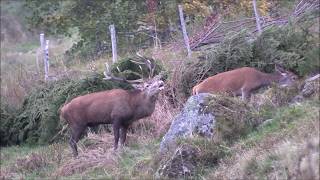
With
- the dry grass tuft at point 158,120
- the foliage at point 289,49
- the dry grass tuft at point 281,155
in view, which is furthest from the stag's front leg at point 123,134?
the dry grass tuft at point 281,155

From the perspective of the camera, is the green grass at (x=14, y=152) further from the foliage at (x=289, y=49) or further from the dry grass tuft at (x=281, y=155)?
the dry grass tuft at (x=281, y=155)

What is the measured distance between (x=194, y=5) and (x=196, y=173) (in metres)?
10.7

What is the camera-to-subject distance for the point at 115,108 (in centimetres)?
1597

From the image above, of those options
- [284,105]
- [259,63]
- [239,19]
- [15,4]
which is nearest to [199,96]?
[284,105]

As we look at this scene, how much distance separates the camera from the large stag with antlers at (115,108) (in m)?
16.0

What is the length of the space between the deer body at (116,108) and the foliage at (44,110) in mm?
2260

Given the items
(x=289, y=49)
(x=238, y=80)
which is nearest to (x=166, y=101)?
(x=238, y=80)

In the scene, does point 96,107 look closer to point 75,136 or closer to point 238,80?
point 75,136

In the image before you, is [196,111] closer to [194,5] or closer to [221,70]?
[221,70]

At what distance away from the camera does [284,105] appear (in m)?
13.4

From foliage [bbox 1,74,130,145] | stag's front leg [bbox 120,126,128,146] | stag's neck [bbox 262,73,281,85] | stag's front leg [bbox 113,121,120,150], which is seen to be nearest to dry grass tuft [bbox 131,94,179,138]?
stag's front leg [bbox 120,126,128,146]

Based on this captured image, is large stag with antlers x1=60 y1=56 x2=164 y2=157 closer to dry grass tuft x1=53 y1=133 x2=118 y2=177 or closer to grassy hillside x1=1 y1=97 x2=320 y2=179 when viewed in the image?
dry grass tuft x1=53 y1=133 x2=118 y2=177

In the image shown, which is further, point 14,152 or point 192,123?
point 14,152

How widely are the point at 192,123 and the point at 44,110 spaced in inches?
284
